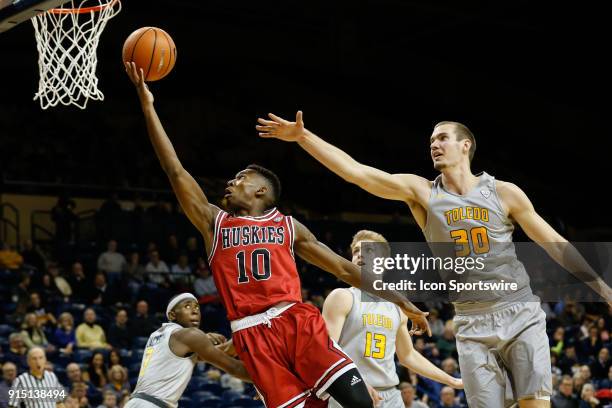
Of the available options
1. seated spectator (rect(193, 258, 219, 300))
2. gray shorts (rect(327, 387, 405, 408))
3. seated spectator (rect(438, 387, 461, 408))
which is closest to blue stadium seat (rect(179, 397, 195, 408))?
seated spectator (rect(193, 258, 219, 300))

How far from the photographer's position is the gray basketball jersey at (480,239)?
17.3 feet

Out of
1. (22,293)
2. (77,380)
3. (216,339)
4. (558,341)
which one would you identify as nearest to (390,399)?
(216,339)

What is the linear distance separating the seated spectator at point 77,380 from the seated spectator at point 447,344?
5703 millimetres

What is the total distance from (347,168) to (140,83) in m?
1.25

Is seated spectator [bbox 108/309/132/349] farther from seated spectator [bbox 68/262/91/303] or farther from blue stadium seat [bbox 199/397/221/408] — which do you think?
blue stadium seat [bbox 199/397/221/408]

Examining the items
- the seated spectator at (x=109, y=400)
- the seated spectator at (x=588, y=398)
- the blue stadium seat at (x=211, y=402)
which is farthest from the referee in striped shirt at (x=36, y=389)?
the seated spectator at (x=588, y=398)

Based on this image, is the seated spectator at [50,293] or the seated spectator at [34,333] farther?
the seated spectator at [50,293]

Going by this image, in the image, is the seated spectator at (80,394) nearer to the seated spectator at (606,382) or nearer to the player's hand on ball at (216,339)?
the player's hand on ball at (216,339)

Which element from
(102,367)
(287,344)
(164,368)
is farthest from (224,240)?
(102,367)

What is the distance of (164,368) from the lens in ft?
23.1

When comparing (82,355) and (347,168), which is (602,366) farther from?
(347,168)

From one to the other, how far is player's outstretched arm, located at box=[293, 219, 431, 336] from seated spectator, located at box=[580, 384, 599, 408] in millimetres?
8027

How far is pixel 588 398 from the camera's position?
41.8 feet

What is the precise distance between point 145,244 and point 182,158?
14.0 feet
